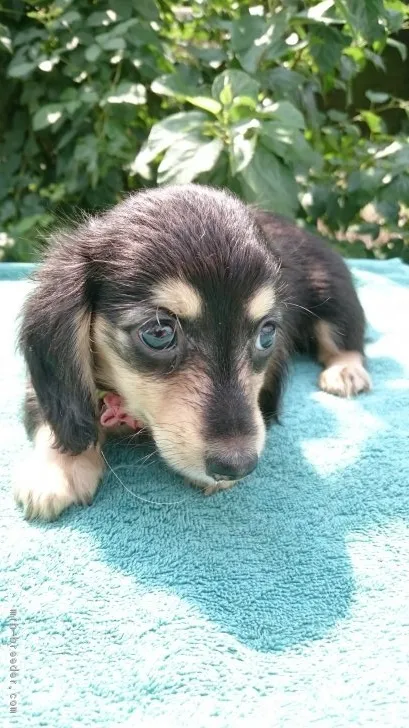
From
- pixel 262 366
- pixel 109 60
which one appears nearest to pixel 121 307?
pixel 262 366

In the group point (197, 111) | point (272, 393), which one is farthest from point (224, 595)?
point (197, 111)

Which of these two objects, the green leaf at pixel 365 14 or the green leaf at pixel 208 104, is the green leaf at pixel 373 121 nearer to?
the green leaf at pixel 365 14

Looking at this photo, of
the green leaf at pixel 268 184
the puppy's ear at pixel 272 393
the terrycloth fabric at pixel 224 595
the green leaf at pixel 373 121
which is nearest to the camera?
the terrycloth fabric at pixel 224 595

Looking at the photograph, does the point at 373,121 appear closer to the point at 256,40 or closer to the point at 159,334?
the point at 256,40

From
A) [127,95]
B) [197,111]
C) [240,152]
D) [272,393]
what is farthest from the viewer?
[127,95]

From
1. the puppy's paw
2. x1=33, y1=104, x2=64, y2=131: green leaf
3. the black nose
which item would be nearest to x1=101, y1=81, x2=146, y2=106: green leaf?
x1=33, y1=104, x2=64, y2=131: green leaf

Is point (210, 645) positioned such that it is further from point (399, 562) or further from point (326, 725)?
point (399, 562)

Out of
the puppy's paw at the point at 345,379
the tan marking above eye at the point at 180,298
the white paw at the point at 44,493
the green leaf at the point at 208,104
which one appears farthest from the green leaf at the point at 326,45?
the white paw at the point at 44,493
